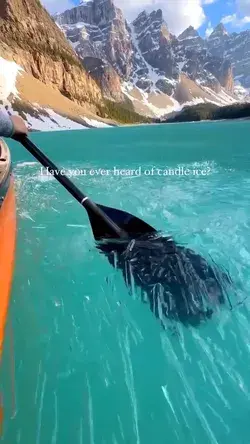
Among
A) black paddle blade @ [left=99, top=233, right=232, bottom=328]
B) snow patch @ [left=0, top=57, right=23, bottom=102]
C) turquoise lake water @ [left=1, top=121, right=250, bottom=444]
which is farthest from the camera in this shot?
snow patch @ [left=0, top=57, right=23, bottom=102]

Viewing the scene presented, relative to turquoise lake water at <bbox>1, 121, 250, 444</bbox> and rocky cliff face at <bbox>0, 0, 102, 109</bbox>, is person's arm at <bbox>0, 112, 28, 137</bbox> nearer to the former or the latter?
turquoise lake water at <bbox>1, 121, 250, 444</bbox>

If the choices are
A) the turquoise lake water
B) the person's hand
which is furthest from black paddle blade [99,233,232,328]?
the person's hand

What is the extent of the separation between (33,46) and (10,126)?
672 feet

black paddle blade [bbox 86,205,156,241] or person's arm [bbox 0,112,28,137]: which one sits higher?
person's arm [bbox 0,112,28,137]

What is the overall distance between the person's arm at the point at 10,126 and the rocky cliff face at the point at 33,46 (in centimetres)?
18527

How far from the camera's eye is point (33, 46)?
184 metres

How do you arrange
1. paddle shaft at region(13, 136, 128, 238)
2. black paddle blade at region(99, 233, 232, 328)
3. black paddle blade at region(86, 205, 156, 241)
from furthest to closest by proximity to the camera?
1. black paddle blade at region(86, 205, 156, 241)
2. paddle shaft at region(13, 136, 128, 238)
3. black paddle blade at region(99, 233, 232, 328)

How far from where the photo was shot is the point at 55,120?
150 meters

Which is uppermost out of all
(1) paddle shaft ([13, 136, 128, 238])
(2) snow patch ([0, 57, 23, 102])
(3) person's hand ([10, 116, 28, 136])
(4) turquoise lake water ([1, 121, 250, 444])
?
(2) snow patch ([0, 57, 23, 102])

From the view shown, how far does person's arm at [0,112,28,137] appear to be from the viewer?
758 cm

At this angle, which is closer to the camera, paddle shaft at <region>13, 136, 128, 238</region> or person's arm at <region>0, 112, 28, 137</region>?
person's arm at <region>0, 112, 28, 137</region>

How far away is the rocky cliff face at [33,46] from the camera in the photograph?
176 metres

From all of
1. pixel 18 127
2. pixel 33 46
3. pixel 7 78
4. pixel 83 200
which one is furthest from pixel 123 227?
pixel 33 46

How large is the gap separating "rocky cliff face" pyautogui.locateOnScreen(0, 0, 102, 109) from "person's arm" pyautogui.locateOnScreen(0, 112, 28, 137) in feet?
608
